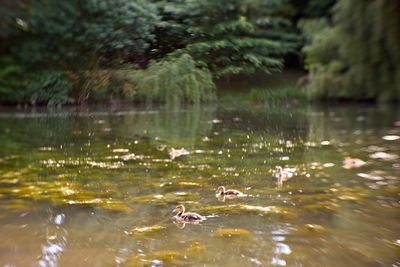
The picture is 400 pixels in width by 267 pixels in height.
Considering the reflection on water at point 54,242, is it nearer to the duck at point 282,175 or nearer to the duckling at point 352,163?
the duck at point 282,175

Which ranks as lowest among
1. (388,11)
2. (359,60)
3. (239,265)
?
(239,265)

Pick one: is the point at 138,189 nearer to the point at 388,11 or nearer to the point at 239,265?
the point at 239,265

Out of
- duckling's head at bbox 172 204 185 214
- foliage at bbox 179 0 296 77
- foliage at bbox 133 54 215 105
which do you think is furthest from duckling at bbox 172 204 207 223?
foliage at bbox 179 0 296 77

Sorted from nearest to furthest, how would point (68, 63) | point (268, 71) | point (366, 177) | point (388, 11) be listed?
point (388, 11)
point (68, 63)
point (268, 71)
point (366, 177)

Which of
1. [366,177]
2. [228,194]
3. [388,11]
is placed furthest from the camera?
[366,177]

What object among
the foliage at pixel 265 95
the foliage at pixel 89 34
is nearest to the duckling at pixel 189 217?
the foliage at pixel 265 95

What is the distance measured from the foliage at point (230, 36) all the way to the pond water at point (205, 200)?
0.47 meters

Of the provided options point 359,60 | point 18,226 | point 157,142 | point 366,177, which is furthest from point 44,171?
point 359,60

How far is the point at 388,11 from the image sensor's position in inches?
49.0

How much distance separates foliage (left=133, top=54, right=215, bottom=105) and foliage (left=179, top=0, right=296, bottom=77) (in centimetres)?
4

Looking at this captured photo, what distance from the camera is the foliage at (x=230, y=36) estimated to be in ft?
5.07

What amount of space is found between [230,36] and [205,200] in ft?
5.47

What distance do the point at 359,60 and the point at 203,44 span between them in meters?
0.46

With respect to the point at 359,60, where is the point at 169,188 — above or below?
below
